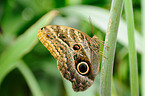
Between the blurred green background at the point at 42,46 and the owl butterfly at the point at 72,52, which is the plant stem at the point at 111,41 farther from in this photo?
the blurred green background at the point at 42,46

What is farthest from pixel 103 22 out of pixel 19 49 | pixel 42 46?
pixel 42 46

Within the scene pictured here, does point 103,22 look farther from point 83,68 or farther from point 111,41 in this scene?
point 111,41

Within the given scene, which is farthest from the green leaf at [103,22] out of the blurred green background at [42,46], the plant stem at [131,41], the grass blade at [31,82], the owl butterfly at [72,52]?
the grass blade at [31,82]

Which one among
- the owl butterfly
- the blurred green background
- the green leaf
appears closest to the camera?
Answer: the owl butterfly

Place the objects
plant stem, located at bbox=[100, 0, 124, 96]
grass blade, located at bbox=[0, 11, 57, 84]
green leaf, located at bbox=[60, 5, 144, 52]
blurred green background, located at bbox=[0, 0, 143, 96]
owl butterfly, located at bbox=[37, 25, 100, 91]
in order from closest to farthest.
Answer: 1. plant stem, located at bbox=[100, 0, 124, 96]
2. owl butterfly, located at bbox=[37, 25, 100, 91]
3. green leaf, located at bbox=[60, 5, 144, 52]
4. grass blade, located at bbox=[0, 11, 57, 84]
5. blurred green background, located at bbox=[0, 0, 143, 96]

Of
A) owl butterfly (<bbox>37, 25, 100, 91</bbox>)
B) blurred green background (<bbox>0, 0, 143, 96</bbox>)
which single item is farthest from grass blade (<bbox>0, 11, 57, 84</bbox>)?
owl butterfly (<bbox>37, 25, 100, 91</bbox>)

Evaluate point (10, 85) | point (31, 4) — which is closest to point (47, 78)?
point (10, 85)

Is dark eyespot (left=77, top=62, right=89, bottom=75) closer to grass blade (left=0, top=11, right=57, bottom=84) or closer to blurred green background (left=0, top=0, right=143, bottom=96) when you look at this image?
grass blade (left=0, top=11, right=57, bottom=84)
